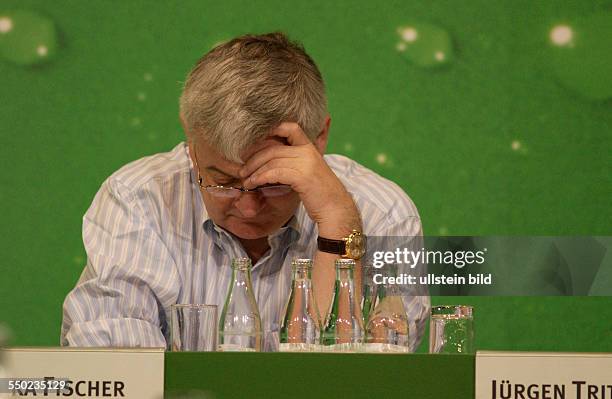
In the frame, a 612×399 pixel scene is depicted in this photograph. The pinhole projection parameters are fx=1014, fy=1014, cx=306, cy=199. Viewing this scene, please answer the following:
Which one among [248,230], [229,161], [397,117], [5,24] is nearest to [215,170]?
[229,161]

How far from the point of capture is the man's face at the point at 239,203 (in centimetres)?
201

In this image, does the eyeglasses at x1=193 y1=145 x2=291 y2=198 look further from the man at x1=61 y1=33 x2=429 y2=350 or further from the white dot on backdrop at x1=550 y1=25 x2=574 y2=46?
the white dot on backdrop at x1=550 y1=25 x2=574 y2=46

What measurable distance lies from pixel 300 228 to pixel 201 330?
0.79 metres

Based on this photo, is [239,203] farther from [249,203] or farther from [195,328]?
[195,328]

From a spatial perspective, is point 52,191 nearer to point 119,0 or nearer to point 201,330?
point 119,0

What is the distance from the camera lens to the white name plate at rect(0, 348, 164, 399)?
1.24 meters

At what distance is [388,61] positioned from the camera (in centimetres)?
272

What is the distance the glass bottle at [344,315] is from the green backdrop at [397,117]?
1249mm

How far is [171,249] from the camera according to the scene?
2.19 m

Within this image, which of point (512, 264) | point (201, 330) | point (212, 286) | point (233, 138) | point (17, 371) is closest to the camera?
point (17, 371)

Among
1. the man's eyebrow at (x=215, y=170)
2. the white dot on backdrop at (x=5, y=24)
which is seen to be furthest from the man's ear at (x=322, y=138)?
the white dot on backdrop at (x=5, y=24)

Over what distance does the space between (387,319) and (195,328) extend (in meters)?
0.28

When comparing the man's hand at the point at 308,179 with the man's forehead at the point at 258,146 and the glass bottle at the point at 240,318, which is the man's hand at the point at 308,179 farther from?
the glass bottle at the point at 240,318

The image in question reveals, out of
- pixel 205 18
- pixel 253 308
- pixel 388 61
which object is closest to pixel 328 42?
pixel 388 61
